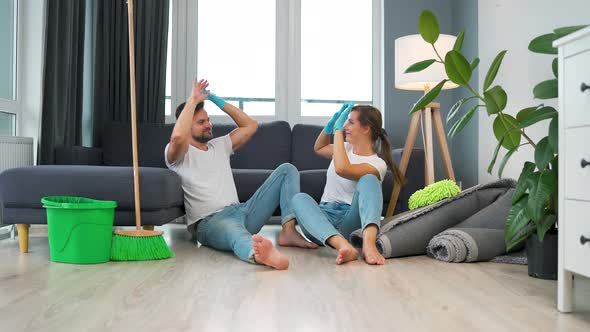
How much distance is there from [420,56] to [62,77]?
2.26m

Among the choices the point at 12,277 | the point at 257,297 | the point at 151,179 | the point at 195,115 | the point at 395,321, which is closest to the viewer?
the point at 395,321

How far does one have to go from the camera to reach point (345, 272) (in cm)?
220

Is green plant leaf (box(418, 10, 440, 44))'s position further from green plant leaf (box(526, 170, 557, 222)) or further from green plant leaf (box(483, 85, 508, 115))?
green plant leaf (box(526, 170, 557, 222))

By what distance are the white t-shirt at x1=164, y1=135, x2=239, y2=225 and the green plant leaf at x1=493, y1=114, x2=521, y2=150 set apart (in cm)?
127

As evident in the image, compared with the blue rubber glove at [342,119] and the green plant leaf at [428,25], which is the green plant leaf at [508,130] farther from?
the blue rubber glove at [342,119]

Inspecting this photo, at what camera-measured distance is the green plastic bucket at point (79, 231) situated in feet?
7.57

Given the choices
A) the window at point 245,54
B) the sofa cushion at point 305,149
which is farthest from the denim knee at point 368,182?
the window at point 245,54

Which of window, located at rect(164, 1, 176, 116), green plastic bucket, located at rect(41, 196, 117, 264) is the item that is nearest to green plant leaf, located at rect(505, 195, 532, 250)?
green plastic bucket, located at rect(41, 196, 117, 264)

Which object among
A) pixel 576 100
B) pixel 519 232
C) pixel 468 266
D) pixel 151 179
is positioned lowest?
pixel 468 266

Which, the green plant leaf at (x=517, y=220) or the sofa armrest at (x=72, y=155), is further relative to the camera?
the sofa armrest at (x=72, y=155)

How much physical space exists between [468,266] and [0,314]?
68.2 inches

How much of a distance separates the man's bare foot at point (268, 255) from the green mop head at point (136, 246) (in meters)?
0.48

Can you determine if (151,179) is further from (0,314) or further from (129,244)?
(0,314)

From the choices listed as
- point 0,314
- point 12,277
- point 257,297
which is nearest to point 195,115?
point 12,277
